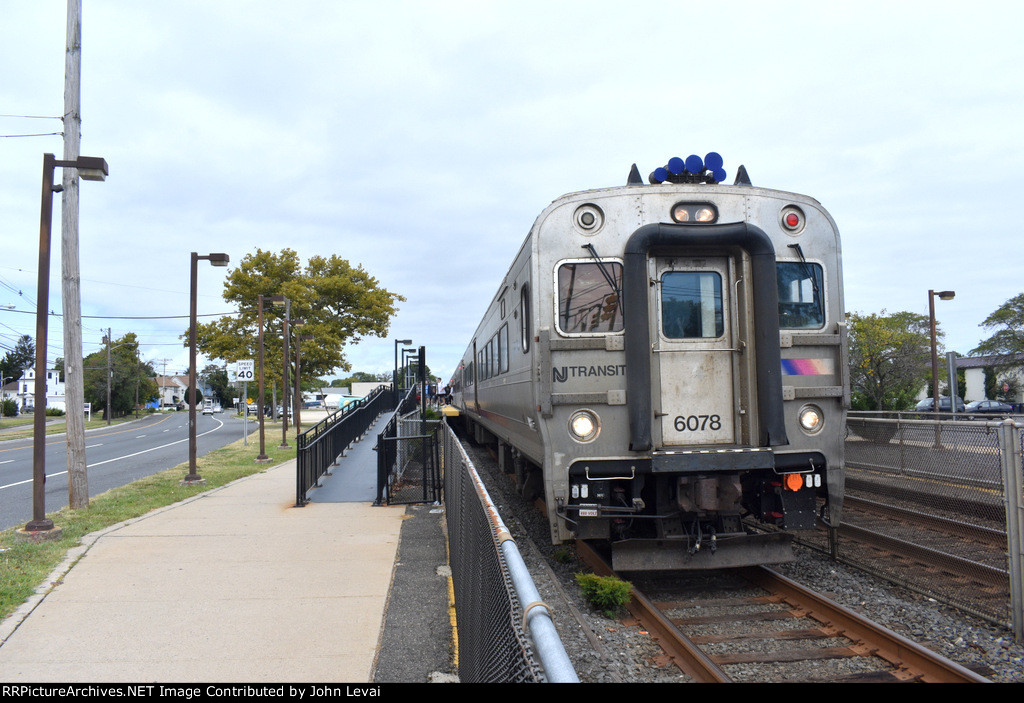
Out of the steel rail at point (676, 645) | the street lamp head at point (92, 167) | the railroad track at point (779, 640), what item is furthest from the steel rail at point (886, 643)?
the street lamp head at point (92, 167)

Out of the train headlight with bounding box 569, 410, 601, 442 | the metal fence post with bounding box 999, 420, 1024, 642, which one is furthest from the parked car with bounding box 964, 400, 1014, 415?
the train headlight with bounding box 569, 410, 601, 442

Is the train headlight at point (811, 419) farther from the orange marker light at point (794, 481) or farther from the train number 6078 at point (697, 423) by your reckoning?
the train number 6078 at point (697, 423)

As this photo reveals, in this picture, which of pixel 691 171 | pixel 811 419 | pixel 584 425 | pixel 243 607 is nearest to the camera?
pixel 243 607

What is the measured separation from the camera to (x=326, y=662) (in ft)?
14.7

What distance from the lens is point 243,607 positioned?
5.62 metres

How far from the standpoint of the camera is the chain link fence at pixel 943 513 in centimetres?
569

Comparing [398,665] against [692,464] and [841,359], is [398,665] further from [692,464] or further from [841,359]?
[841,359]

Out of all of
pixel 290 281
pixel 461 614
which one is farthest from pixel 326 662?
pixel 290 281

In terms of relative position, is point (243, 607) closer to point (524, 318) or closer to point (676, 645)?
point (676, 645)

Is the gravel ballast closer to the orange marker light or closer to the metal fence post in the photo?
the metal fence post

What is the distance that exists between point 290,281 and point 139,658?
29317mm

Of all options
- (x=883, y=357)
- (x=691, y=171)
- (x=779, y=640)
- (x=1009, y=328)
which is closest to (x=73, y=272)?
(x=691, y=171)

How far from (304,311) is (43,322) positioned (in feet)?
76.9

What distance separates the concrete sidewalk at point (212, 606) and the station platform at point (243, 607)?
0.01 metres
